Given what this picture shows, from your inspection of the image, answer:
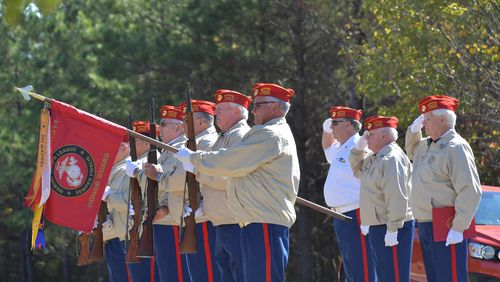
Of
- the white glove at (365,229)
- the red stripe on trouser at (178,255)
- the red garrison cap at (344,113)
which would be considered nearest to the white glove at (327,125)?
the red garrison cap at (344,113)

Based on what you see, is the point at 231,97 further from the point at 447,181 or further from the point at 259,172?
the point at 447,181

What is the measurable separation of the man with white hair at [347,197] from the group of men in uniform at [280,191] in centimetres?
1

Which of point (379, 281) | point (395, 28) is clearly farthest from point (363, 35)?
point (379, 281)

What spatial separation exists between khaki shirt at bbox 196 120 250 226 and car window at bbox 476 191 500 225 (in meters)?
2.83

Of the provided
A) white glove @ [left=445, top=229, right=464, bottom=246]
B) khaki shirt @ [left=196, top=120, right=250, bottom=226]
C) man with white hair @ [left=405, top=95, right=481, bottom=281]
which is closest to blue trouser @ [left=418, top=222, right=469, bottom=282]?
man with white hair @ [left=405, top=95, right=481, bottom=281]

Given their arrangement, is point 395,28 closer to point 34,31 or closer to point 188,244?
point 188,244

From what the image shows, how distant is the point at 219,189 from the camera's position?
8.73m

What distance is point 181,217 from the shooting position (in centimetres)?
903

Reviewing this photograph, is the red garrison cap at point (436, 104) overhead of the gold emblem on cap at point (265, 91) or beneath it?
beneath

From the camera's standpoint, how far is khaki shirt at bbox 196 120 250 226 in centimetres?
862

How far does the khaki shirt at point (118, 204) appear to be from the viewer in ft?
35.7

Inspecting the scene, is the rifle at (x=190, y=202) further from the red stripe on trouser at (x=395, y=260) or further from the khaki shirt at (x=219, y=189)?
the red stripe on trouser at (x=395, y=260)

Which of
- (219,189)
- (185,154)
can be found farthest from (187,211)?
(185,154)

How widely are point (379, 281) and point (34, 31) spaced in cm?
2097
